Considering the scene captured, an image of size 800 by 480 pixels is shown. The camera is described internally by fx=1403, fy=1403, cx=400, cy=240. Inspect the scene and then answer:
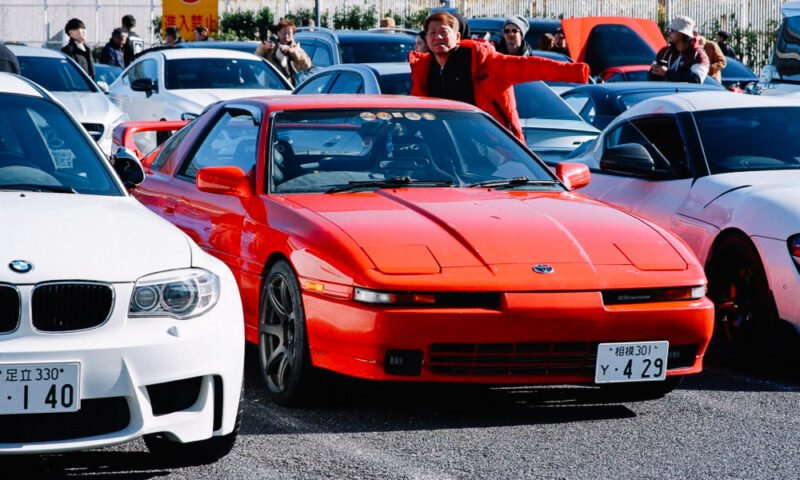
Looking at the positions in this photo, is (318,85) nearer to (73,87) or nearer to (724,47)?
(73,87)

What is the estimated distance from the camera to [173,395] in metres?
4.66

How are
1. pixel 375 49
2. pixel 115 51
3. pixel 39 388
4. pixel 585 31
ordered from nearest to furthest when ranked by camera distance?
1. pixel 39 388
2. pixel 375 49
3. pixel 585 31
4. pixel 115 51

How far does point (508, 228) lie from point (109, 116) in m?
9.79

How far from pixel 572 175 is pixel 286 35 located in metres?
11.5

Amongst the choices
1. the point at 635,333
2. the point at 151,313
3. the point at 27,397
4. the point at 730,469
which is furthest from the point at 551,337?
the point at 27,397

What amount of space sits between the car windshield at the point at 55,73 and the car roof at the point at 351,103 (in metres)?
9.16

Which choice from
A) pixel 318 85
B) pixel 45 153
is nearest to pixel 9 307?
pixel 45 153

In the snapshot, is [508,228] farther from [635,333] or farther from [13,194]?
[13,194]

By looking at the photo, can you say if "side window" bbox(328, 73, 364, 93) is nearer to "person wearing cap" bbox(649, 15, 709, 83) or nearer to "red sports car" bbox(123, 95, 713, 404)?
"person wearing cap" bbox(649, 15, 709, 83)

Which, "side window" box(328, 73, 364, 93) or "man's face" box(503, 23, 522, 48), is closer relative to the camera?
"side window" box(328, 73, 364, 93)

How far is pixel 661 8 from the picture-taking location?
36562 mm

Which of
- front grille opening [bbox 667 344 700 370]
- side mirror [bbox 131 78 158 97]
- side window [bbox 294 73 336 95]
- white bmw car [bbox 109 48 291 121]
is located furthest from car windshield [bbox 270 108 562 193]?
side mirror [bbox 131 78 158 97]

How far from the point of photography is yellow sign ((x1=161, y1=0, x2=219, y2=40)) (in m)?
30.9

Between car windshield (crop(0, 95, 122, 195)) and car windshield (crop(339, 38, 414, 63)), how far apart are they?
1150 centimetres
